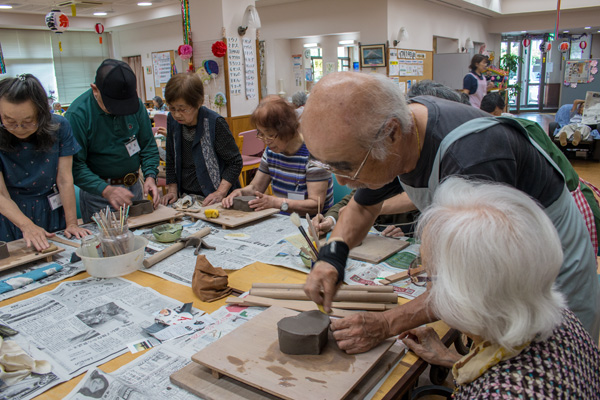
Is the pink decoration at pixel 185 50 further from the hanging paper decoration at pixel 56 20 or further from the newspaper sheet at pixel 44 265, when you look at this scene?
the newspaper sheet at pixel 44 265

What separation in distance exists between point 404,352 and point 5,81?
217 cm

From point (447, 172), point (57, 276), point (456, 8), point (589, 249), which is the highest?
point (456, 8)

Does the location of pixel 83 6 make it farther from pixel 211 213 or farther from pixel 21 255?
pixel 21 255

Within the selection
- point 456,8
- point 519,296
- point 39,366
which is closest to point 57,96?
point 456,8

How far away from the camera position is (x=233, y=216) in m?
2.51

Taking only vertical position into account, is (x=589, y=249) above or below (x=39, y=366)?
above

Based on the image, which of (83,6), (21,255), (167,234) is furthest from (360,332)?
(83,6)

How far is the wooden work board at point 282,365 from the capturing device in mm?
1031

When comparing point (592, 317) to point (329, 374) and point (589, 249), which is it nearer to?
point (589, 249)

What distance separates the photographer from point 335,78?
3.98ft

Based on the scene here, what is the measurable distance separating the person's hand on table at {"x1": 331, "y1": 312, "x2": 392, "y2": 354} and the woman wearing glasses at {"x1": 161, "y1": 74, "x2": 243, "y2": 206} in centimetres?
183

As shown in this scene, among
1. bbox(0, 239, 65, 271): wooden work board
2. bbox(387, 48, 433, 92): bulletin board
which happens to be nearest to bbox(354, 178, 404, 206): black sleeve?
bbox(0, 239, 65, 271): wooden work board

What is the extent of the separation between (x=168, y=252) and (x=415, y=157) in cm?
124

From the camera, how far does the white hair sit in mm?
857
